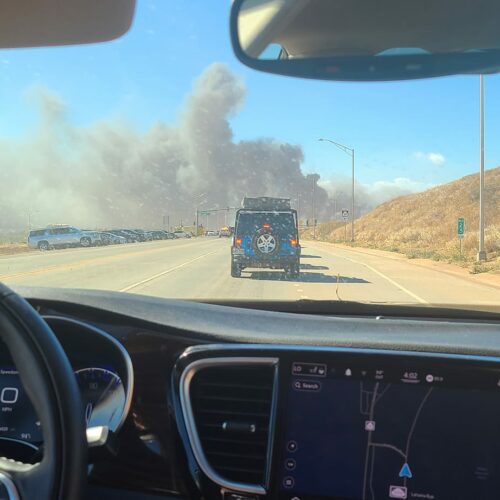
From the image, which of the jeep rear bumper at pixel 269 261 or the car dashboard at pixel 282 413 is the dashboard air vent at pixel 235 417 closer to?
the car dashboard at pixel 282 413

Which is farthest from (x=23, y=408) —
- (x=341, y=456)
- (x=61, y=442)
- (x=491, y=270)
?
(x=491, y=270)

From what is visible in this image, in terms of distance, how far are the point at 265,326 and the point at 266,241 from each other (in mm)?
11703

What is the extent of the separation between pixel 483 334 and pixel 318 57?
1.69 metres

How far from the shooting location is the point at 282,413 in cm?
297

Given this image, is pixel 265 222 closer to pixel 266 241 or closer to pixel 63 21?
pixel 266 241

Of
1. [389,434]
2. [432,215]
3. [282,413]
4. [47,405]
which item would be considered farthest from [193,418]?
[432,215]

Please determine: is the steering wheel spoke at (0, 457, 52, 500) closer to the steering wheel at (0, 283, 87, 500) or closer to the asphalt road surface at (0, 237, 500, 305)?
the steering wheel at (0, 283, 87, 500)

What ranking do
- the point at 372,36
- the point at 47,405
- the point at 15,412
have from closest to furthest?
1. the point at 47,405
2. the point at 372,36
3. the point at 15,412

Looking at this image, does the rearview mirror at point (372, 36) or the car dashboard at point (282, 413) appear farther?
the car dashboard at point (282, 413)

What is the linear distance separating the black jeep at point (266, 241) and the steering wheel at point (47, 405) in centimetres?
1214

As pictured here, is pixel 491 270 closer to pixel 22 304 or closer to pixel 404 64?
pixel 404 64

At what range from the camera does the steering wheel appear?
2.06 m

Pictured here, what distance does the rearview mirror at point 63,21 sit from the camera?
8.89 feet

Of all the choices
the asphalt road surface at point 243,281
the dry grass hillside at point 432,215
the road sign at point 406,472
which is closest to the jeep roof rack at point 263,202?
the asphalt road surface at point 243,281
